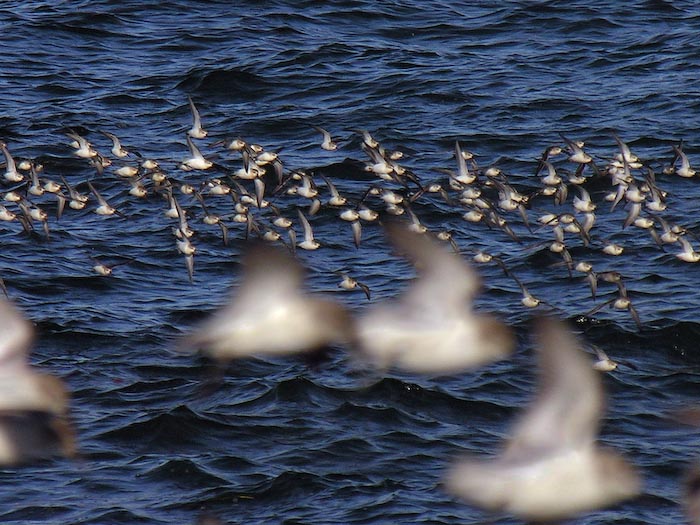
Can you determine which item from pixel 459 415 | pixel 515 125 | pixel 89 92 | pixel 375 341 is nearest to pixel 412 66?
pixel 515 125

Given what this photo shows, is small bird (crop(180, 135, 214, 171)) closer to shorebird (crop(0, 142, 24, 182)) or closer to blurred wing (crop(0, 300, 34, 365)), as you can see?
shorebird (crop(0, 142, 24, 182))

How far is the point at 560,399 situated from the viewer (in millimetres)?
11383

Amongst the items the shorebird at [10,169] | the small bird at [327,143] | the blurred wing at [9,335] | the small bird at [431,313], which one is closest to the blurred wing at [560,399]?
the small bird at [431,313]

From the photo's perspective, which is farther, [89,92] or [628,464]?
[89,92]

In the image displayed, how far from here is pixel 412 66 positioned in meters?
30.8

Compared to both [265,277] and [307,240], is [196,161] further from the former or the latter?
[265,277]

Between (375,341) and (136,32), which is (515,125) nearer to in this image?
(136,32)

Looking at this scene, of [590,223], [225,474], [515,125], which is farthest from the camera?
[515,125]

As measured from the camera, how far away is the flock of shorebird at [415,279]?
11875 mm

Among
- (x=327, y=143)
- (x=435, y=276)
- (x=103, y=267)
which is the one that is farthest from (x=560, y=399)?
(x=327, y=143)

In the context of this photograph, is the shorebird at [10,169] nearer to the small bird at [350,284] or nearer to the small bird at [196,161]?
the small bird at [196,161]

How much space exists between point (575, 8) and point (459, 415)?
60.1 ft

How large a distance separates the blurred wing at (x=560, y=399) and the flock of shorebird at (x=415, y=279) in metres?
0.01

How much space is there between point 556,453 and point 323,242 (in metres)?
11.7
